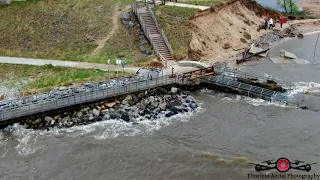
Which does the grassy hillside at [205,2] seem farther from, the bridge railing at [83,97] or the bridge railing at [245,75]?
the bridge railing at [83,97]

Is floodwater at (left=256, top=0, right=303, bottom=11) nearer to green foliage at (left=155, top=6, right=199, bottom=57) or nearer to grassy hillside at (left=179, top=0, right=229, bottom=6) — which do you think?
grassy hillside at (left=179, top=0, right=229, bottom=6)

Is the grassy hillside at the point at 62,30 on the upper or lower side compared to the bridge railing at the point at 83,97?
upper

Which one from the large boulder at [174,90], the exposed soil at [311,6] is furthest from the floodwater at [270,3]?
the large boulder at [174,90]

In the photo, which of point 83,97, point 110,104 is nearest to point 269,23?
point 110,104

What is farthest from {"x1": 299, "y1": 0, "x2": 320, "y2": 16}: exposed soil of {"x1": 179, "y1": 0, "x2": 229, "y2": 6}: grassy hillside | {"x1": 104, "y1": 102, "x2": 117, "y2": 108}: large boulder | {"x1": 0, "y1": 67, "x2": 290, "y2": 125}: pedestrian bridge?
{"x1": 104, "y1": 102, "x2": 117, "y2": 108}: large boulder

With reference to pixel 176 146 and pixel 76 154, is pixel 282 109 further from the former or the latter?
pixel 76 154

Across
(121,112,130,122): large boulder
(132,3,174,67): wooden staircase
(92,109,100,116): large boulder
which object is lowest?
(121,112,130,122): large boulder
